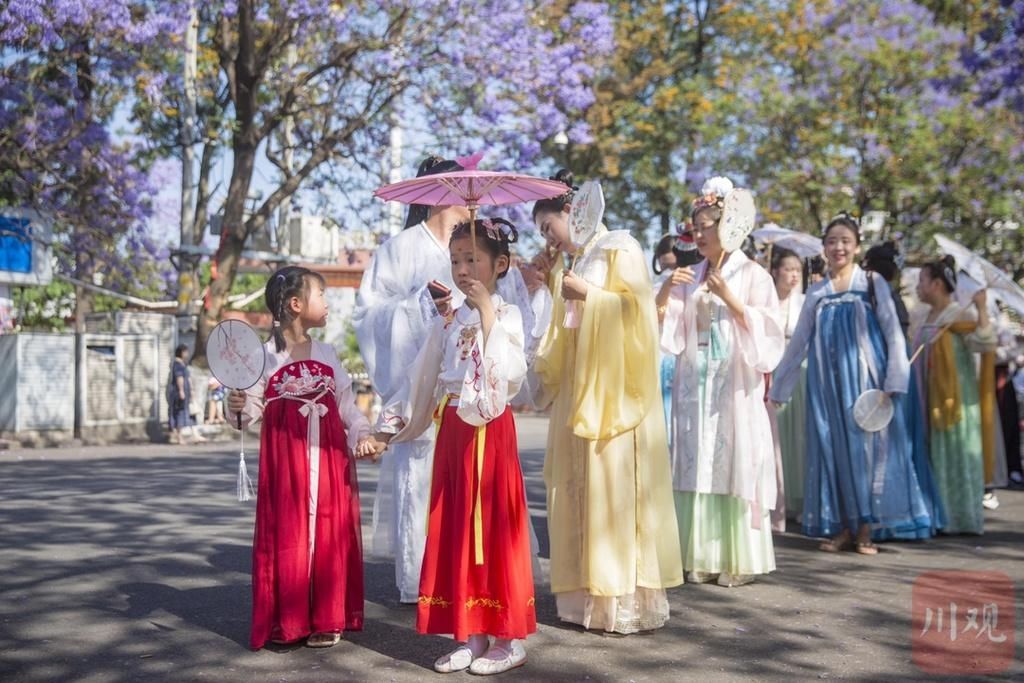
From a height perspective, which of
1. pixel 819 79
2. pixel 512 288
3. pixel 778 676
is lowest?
pixel 778 676

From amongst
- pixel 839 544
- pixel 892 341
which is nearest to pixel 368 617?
pixel 839 544

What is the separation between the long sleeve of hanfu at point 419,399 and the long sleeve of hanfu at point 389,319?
0.73 metres

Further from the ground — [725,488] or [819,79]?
[819,79]

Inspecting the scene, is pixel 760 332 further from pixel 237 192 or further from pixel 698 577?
pixel 237 192

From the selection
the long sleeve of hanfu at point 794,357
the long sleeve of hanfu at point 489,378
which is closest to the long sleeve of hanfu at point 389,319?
the long sleeve of hanfu at point 489,378

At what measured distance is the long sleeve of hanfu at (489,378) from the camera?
4.38 metres

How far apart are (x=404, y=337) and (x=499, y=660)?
1.69 meters

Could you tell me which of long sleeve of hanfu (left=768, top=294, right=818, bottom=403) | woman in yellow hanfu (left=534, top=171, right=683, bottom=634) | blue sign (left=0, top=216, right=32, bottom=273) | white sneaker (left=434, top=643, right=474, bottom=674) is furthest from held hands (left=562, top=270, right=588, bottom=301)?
blue sign (left=0, top=216, right=32, bottom=273)

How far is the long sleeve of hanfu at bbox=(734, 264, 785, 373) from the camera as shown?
6.34 meters

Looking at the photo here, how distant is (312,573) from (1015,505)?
7399 millimetres

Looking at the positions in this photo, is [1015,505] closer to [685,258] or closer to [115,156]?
[685,258]

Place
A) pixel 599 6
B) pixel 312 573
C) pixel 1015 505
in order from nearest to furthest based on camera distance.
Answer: pixel 312 573
pixel 1015 505
pixel 599 6

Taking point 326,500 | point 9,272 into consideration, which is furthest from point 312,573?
point 9,272

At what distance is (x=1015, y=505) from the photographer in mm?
10227
